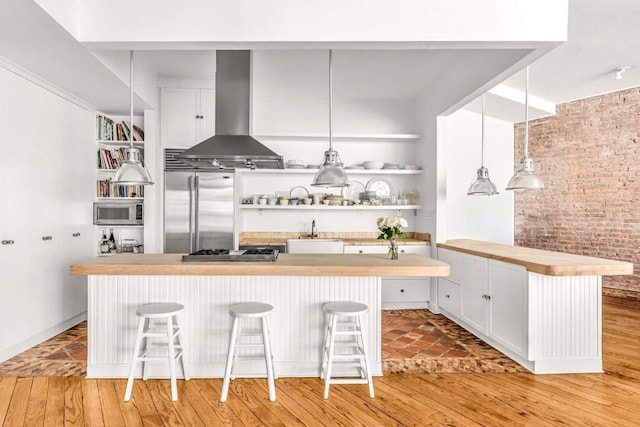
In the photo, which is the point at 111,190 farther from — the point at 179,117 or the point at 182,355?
the point at 182,355

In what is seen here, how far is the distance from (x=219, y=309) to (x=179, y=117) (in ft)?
9.01

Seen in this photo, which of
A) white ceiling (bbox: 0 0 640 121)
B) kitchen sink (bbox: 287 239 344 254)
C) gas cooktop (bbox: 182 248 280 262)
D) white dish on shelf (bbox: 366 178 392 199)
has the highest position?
white ceiling (bbox: 0 0 640 121)

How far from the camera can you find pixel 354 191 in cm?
573

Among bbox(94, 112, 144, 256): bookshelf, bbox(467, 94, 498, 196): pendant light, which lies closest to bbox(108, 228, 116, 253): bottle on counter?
bbox(94, 112, 144, 256): bookshelf

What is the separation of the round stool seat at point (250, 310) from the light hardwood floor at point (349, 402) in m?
0.60

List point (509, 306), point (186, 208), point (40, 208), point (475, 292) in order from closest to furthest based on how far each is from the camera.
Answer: point (509, 306), point (40, 208), point (475, 292), point (186, 208)

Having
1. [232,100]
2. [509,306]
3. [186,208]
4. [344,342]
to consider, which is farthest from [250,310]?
[186,208]

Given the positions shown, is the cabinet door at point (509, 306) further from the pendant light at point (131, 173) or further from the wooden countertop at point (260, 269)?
the pendant light at point (131, 173)

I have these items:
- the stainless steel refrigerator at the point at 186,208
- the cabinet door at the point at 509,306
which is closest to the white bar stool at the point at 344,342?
→ the cabinet door at the point at 509,306

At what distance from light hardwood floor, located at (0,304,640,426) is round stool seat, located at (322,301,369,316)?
597 millimetres

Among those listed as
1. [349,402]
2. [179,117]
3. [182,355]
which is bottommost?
[349,402]

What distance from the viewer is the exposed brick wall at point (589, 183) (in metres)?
5.06

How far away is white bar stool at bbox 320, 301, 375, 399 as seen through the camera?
269 cm

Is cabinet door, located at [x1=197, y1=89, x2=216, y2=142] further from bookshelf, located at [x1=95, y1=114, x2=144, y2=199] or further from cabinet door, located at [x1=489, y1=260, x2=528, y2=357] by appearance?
cabinet door, located at [x1=489, y1=260, x2=528, y2=357]
